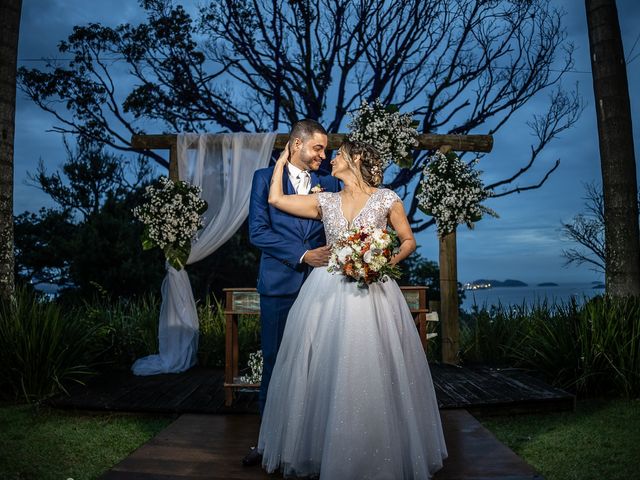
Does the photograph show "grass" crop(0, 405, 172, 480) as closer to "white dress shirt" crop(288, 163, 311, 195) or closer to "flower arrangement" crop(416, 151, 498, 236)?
"white dress shirt" crop(288, 163, 311, 195)

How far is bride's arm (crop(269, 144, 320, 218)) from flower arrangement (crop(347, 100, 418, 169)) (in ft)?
11.9

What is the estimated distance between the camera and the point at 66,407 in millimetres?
5949

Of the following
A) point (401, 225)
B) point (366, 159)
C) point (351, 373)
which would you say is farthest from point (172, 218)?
point (351, 373)

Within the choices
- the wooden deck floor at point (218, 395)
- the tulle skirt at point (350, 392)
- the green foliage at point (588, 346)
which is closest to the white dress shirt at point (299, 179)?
the tulle skirt at point (350, 392)

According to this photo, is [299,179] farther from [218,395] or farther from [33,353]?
[33,353]

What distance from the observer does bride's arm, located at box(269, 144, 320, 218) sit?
12.5 ft

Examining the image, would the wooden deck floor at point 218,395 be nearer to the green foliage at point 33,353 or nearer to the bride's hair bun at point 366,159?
the green foliage at point 33,353

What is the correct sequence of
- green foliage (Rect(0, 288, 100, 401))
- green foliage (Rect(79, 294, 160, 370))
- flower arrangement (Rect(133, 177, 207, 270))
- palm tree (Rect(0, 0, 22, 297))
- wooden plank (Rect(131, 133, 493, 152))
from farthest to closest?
wooden plank (Rect(131, 133, 493, 152)), green foliage (Rect(79, 294, 160, 370)), flower arrangement (Rect(133, 177, 207, 270)), palm tree (Rect(0, 0, 22, 297)), green foliage (Rect(0, 288, 100, 401))

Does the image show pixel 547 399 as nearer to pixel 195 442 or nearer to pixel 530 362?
pixel 530 362

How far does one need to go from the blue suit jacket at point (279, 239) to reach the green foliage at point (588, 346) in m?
3.95

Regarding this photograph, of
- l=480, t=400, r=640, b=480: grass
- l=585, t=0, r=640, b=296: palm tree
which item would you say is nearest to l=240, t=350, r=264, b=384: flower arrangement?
l=480, t=400, r=640, b=480: grass

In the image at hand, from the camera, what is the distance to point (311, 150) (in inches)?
156

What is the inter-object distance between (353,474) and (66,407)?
3975mm

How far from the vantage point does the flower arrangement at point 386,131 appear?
7.33 meters
